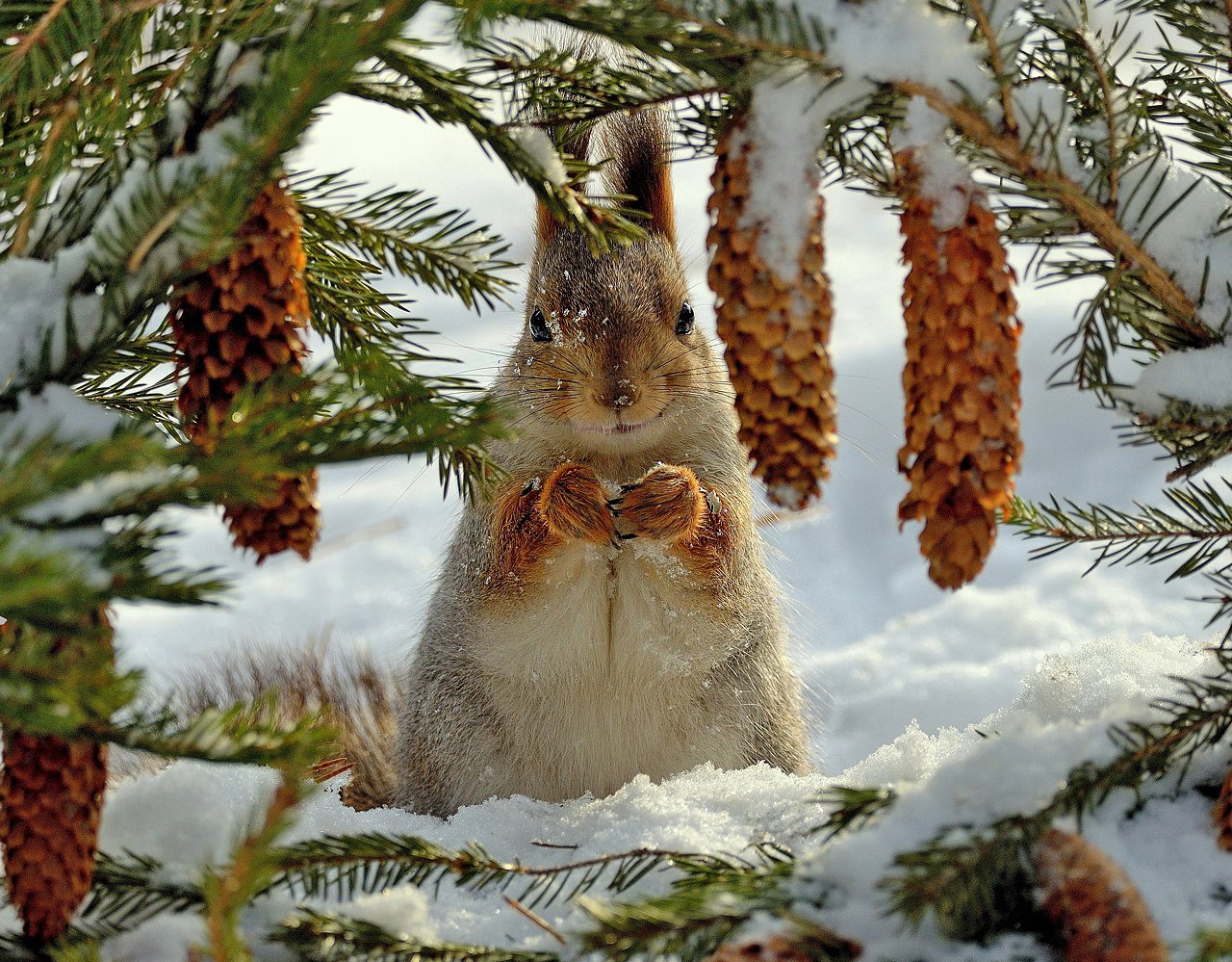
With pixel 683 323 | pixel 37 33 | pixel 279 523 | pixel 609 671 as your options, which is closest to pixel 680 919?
pixel 279 523

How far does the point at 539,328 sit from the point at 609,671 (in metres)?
0.53

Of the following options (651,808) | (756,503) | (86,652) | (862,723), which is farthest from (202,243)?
(862,723)

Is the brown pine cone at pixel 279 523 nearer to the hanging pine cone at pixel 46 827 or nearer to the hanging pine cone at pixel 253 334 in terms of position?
the hanging pine cone at pixel 253 334

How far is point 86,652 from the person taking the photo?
0.59m

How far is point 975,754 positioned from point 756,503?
1.33 m

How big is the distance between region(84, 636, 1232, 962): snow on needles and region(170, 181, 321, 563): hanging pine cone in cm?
19

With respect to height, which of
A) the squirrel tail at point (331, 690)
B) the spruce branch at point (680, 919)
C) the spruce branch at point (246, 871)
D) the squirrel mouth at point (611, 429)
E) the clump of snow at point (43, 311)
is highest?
the clump of snow at point (43, 311)

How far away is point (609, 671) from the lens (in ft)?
5.81

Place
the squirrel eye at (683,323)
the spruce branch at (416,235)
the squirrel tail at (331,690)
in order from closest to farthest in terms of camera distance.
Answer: the spruce branch at (416,235) → the squirrel eye at (683,323) → the squirrel tail at (331,690)

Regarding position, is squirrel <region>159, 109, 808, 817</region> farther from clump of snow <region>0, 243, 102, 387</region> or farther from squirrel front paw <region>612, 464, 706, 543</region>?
clump of snow <region>0, 243, 102, 387</region>

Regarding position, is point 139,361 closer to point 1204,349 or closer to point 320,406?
point 320,406

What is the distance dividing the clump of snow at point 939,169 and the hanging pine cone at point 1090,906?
38 cm

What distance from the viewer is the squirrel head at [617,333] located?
5.45ft

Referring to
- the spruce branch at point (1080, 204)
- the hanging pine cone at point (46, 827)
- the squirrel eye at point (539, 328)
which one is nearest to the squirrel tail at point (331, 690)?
the squirrel eye at point (539, 328)
